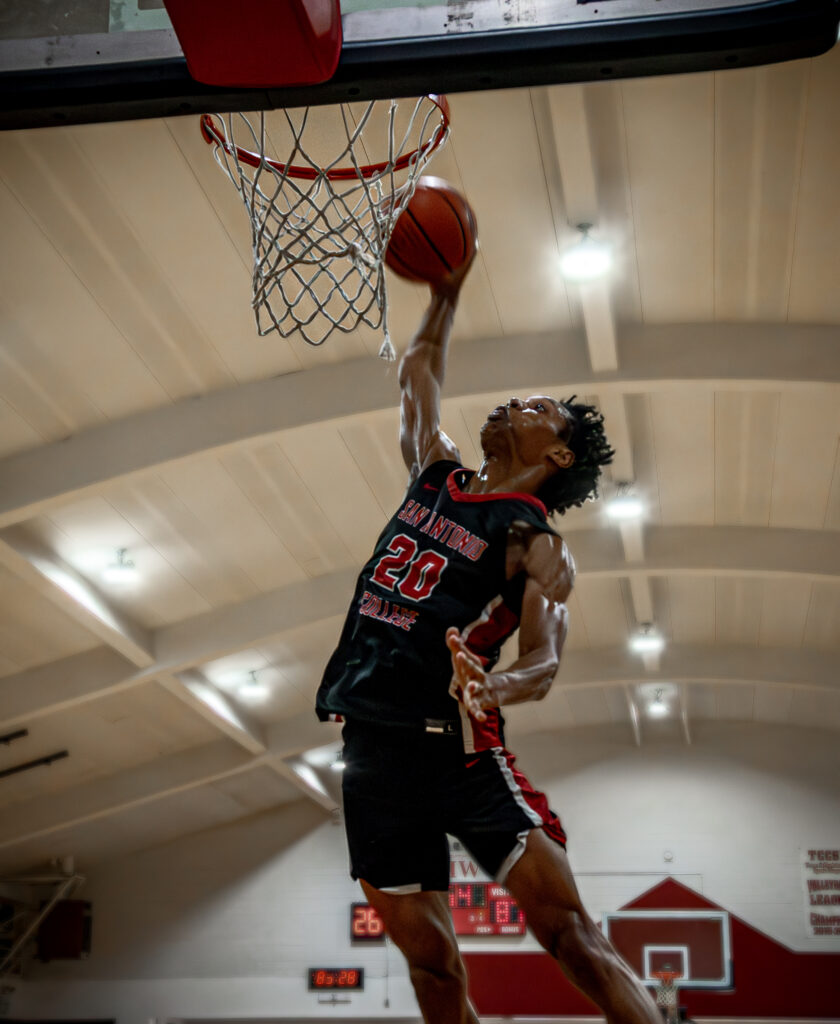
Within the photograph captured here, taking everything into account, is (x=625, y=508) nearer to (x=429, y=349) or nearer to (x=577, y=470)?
(x=429, y=349)

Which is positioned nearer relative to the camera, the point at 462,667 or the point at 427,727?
the point at 462,667

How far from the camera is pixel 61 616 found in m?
10.1

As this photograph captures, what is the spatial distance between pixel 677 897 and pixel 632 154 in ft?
38.9

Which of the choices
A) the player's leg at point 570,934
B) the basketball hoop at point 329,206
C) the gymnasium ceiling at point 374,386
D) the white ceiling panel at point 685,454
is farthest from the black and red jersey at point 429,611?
the white ceiling panel at point 685,454

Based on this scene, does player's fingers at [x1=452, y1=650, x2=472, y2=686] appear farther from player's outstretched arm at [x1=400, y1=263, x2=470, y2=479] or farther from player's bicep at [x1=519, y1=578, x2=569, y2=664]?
player's outstretched arm at [x1=400, y1=263, x2=470, y2=479]

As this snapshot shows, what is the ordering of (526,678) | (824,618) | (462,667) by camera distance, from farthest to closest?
1. (824,618)
2. (526,678)
3. (462,667)

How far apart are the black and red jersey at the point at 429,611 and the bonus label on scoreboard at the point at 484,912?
13.4 meters

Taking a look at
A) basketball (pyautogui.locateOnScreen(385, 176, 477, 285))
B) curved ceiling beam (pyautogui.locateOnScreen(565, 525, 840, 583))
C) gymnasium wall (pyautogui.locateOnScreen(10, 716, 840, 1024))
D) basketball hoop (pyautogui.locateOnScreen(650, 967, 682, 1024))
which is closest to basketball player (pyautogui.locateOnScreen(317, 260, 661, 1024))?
basketball (pyautogui.locateOnScreen(385, 176, 477, 285))

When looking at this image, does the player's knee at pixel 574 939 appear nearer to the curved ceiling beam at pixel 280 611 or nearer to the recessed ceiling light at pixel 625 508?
the recessed ceiling light at pixel 625 508

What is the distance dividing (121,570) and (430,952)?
7326 millimetres

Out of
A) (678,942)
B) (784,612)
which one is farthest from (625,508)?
(678,942)

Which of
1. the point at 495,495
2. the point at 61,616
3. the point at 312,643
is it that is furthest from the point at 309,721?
the point at 495,495

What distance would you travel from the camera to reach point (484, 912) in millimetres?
15711

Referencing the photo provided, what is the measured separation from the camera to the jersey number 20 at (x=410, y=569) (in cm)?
298
